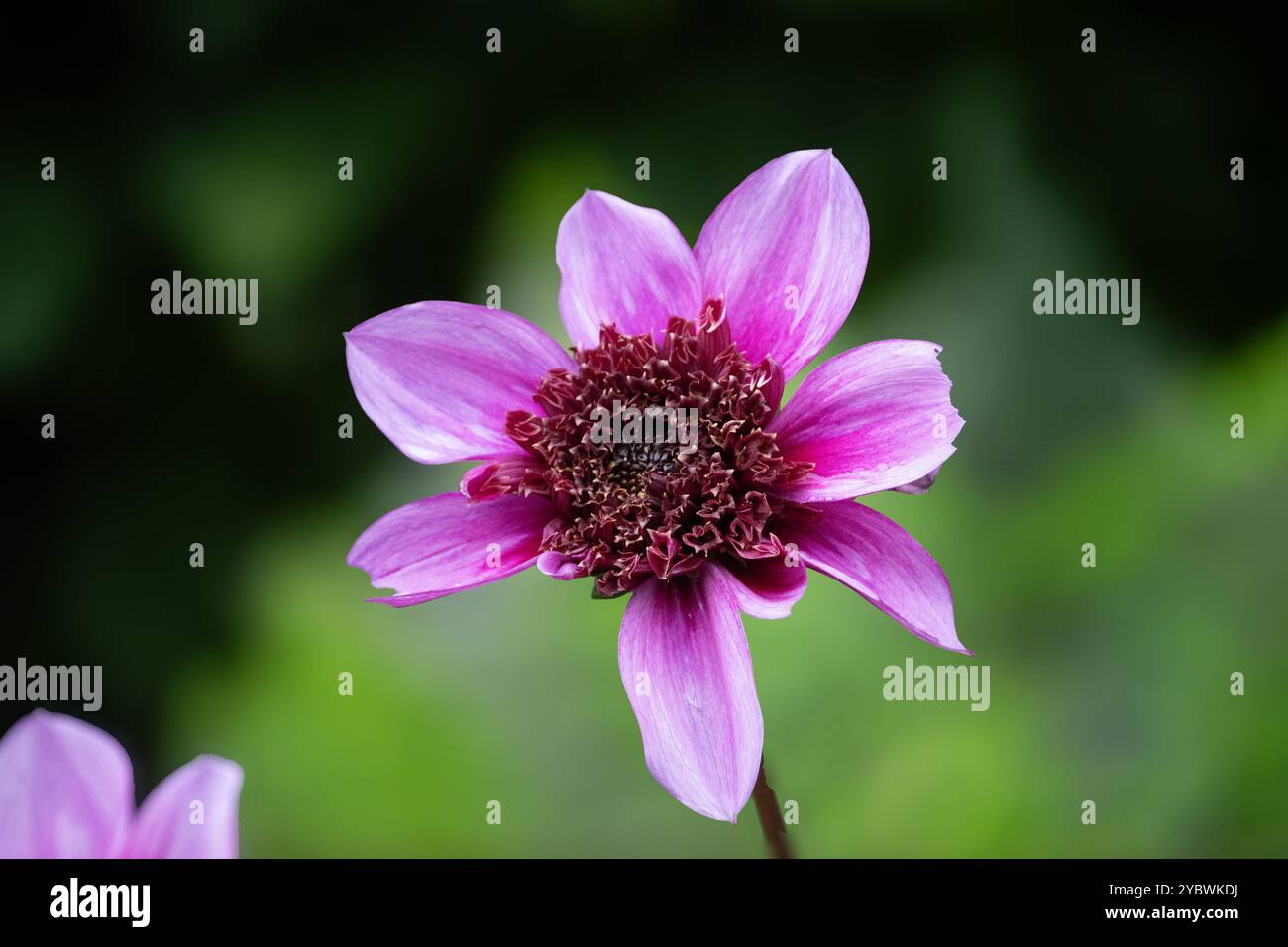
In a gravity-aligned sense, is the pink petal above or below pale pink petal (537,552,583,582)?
below

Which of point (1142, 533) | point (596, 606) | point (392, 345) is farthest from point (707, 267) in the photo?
point (1142, 533)

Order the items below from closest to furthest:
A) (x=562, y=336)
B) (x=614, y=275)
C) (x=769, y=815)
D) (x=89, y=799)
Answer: (x=89, y=799) < (x=769, y=815) < (x=614, y=275) < (x=562, y=336)

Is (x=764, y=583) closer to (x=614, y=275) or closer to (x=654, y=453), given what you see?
(x=654, y=453)

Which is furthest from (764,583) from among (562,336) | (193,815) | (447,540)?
(562,336)

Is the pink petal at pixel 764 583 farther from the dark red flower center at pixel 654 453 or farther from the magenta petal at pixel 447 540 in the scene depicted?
the magenta petal at pixel 447 540

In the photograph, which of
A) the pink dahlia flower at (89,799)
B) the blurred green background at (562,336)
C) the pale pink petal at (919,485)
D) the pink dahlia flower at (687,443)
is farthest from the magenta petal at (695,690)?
the blurred green background at (562,336)

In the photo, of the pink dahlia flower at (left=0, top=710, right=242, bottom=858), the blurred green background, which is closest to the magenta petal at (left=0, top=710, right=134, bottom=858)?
the pink dahlia flower at (left=0, top=710, right=242, bottom=858)

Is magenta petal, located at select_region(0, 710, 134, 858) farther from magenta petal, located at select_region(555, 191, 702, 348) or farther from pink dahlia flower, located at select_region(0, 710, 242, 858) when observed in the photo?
magenta petal, located at select_region(555, 191, 702, 348)
